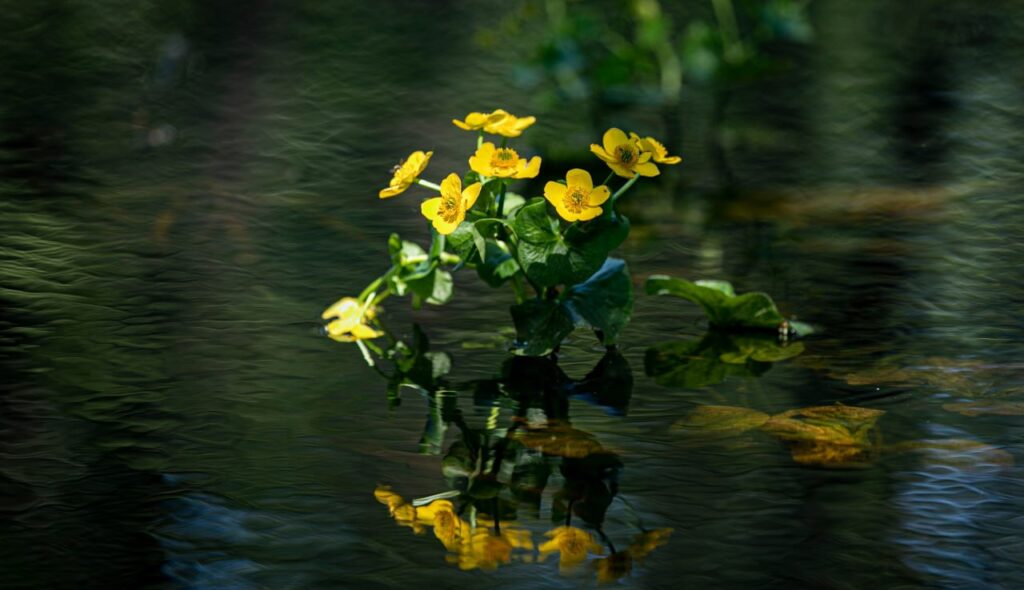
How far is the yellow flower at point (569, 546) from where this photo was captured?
119 centimetres

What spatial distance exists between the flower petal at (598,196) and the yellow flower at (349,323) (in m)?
0.40

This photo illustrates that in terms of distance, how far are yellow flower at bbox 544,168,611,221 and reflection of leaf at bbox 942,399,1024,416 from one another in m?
0.47

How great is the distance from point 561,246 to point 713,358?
10.7 inches

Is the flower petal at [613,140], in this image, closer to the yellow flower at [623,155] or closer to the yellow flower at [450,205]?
the yellow flower at [623,155]

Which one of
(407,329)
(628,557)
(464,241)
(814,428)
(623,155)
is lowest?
(628,557)

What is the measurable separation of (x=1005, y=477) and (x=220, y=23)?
13.6 feet

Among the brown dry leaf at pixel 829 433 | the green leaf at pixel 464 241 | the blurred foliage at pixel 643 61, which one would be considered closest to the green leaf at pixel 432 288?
the green leaf at pixel 464 241

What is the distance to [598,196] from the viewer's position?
1.68m

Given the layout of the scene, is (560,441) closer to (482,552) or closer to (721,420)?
(721,420)

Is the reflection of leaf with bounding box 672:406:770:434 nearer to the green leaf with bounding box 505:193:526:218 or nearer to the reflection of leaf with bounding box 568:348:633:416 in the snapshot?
the reflection of leaf with bounding box 568:348:633:416

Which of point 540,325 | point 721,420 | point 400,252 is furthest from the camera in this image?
point 400,252

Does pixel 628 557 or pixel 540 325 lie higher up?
pixel 540 325

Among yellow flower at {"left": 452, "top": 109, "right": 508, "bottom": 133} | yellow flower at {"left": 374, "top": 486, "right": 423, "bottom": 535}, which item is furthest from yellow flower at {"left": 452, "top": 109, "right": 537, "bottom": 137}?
yellow flower at {"left": 374, "top": 486, "right": 423, "bottom": 535}

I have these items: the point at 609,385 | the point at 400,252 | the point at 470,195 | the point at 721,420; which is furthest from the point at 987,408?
the point at 400,252
